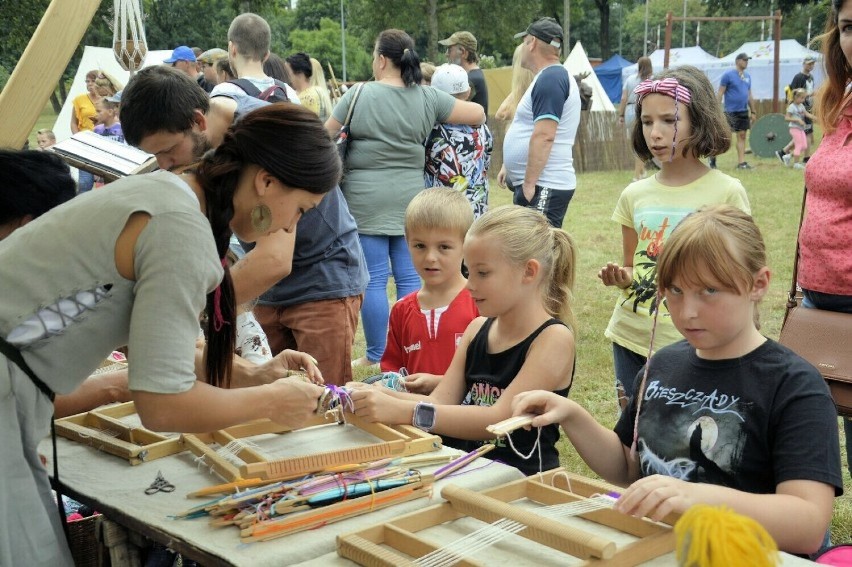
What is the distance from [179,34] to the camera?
127 feet

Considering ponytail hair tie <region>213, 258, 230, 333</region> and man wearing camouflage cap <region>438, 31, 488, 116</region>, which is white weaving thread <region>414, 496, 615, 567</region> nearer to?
ponytail hair tie <region>213, 258, 230, 333</region>

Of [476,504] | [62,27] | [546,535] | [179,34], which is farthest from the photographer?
[179,34]

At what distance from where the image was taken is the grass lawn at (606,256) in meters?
4.82

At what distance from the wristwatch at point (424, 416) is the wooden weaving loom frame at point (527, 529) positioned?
0.48 meters

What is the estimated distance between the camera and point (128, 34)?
6.19m

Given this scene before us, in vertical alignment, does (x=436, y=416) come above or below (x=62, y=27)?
below

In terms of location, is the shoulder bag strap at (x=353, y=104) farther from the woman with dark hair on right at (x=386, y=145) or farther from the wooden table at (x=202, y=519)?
the wooden table at (x=202, y=519)

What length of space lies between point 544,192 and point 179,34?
3674cm

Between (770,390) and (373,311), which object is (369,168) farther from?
(770,390)

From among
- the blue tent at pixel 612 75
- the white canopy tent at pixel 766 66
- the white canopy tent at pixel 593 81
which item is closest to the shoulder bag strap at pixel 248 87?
the white canopy tent at pixel 593 81

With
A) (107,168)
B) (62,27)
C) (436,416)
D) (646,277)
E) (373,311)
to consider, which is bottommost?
(373,311)

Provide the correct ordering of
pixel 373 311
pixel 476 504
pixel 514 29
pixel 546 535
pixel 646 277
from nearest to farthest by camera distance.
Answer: pixel 546 535 < pixel 476 504 < pixel 646 277 < pixel 373 311 < pixel 514 29

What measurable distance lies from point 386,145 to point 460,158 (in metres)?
0.47

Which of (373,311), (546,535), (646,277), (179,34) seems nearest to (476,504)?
(546,535)
